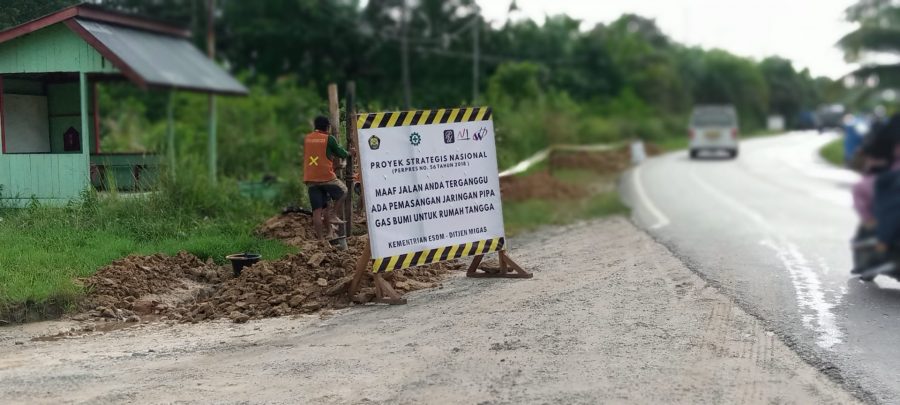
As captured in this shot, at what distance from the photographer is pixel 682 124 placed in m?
67.9

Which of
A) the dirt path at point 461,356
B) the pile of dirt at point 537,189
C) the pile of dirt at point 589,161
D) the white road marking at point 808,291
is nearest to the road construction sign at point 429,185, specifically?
the dirt path at point 461,356

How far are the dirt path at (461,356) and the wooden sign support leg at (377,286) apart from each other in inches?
7.5

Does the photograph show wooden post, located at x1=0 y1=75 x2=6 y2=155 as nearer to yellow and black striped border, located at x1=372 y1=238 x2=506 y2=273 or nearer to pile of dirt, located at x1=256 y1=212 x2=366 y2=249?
pile of dirt, located at x1=256 y1=212 x2=366 y2=249

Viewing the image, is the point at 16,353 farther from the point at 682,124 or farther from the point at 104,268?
the point at 682,124

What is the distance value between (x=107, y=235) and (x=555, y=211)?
8.98 meters

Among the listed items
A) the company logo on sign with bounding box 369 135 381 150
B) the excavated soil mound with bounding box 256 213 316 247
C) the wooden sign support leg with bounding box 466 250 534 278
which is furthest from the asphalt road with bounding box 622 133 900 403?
the excavated soil mound with bounding box 256 213 316 247

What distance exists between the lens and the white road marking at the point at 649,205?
15297mm

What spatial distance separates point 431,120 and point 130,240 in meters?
4.16

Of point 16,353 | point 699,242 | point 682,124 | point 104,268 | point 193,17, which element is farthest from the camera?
point 682,124

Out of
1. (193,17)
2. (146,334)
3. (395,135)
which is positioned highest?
(193,17)

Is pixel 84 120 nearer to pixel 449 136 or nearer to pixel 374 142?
pixel 374 142

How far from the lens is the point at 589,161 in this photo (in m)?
32.5

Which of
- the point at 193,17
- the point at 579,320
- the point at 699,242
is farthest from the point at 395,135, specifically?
the point at 193,17

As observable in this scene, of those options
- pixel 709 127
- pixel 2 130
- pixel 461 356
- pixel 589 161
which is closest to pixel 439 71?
pixel 709 127
